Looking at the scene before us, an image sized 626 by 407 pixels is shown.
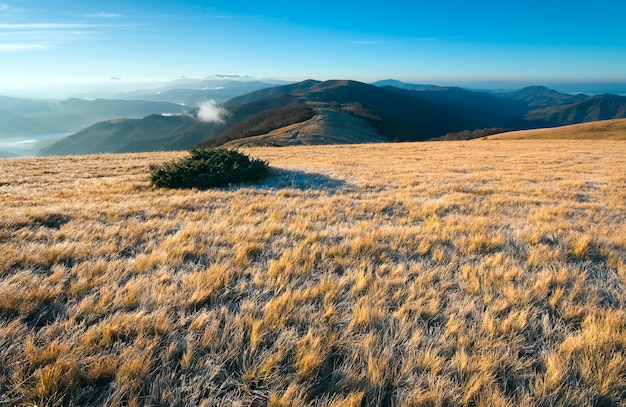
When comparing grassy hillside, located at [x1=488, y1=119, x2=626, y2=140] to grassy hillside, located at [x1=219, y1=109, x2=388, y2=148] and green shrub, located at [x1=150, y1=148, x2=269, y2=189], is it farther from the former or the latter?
green shrub, located at [x1=150, y1=148, x2=269, y2=189]

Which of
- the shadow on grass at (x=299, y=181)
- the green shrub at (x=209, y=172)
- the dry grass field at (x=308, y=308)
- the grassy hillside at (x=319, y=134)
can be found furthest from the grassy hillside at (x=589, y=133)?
the dry grass field at (x=308, y=308)

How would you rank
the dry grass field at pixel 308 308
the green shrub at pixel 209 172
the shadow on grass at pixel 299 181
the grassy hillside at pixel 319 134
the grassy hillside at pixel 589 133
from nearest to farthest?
the dry grass field at pixel 308 308, the green shrub at pixel 209 172, the shadow on grass at pixel 299 181, the grassy hillside at pixel 589 133, the grassy hillside at pixel 319 134

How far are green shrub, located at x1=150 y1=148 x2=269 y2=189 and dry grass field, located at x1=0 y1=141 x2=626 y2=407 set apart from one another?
307 centimetres

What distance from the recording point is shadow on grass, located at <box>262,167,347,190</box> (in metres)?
10.0

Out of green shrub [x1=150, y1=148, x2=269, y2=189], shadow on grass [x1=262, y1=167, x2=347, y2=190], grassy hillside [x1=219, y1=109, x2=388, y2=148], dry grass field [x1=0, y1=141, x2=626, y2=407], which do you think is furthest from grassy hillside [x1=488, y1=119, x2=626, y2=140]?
dry grass field [x1=0, y1=141, x2=626, y2=407]

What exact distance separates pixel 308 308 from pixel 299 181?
787 cm

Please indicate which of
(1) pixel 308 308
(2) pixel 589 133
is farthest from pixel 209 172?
(2) pixel 589 133

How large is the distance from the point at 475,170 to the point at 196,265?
1429 cm

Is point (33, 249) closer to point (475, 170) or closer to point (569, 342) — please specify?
point (569, 342)

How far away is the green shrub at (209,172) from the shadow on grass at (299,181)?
0.52 metres

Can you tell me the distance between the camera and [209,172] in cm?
1011

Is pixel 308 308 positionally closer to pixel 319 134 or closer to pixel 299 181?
pixel 299 181

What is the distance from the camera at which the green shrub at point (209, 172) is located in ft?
31.8

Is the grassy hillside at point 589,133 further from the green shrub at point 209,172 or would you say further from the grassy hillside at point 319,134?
the green shrub at point 209,172
